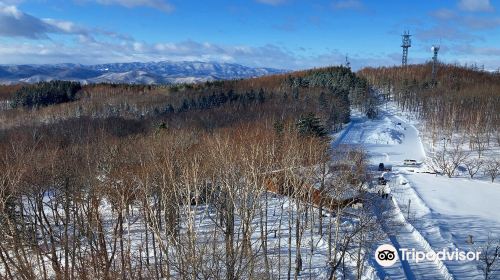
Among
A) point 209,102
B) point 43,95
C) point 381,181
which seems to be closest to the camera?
point 381,181

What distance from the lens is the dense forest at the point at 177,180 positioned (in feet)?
46.1

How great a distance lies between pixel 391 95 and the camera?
390 ft

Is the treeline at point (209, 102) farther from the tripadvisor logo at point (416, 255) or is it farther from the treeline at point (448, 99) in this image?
the tripadvisor logo at point (416, 255)

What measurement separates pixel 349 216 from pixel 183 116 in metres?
44.8

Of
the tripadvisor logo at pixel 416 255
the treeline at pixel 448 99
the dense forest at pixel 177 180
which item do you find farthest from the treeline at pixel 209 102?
the tripadvisor logo at pixel 416 255

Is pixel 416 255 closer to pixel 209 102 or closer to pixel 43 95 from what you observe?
pixel 209 102

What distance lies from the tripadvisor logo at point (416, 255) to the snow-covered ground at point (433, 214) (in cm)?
48

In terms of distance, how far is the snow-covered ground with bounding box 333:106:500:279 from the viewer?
23.6 meters

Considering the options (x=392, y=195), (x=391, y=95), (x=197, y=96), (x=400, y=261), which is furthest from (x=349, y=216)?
(x=391, y=95)

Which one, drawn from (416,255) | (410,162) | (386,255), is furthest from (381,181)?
(386,255)

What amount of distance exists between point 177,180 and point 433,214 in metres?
23.7

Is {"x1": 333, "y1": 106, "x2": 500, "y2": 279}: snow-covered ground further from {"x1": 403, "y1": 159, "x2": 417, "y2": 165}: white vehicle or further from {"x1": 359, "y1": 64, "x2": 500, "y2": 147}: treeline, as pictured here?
{"x1": 359, "y1": 64, "x2": 500, "y2": 147}: treeline

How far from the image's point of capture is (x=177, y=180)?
2017 cm

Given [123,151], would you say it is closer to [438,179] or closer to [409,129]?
[438,179]
